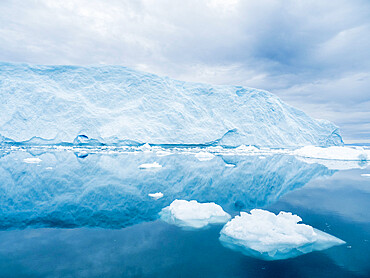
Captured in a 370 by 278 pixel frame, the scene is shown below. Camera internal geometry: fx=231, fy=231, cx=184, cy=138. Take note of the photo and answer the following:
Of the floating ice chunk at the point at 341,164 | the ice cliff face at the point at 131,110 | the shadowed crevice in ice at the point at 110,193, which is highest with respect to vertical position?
the ice cliff face at the point at 131,110

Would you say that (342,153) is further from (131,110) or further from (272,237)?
(131,110)

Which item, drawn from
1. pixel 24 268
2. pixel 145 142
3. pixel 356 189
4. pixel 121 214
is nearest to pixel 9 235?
pixel 24 268

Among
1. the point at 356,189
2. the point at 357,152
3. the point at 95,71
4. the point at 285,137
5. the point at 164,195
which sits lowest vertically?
the point at 164,195

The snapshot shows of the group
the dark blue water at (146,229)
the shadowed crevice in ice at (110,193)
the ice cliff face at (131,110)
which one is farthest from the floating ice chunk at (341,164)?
the ice cliff face at (131,110)

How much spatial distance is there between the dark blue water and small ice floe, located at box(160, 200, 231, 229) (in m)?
0.19

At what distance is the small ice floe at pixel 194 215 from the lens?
→ 3293mm

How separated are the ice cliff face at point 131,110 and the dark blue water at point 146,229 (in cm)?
1283

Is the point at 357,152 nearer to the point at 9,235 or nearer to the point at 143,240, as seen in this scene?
the point at 143,240

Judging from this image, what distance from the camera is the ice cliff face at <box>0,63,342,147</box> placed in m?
17.8

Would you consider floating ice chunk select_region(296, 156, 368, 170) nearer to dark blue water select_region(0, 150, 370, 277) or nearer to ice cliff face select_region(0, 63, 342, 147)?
dark blue water select_region(0, 150, 370, 277)

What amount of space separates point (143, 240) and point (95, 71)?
21.6 metres

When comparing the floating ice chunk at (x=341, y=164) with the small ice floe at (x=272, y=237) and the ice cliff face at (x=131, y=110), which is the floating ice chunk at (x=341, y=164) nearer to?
the small ice floe at (x=272, y=237)

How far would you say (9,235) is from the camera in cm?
282

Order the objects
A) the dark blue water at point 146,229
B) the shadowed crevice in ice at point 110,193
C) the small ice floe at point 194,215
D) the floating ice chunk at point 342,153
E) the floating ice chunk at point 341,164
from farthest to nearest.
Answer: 1. the floating ice chunk at point 342,153
2. the floating ice chunk at point 341,164
3. the shadowed crevice in ice at point 110,193
4. the small ice floe at point 194,215
5. the dark blue water at point 146,229
